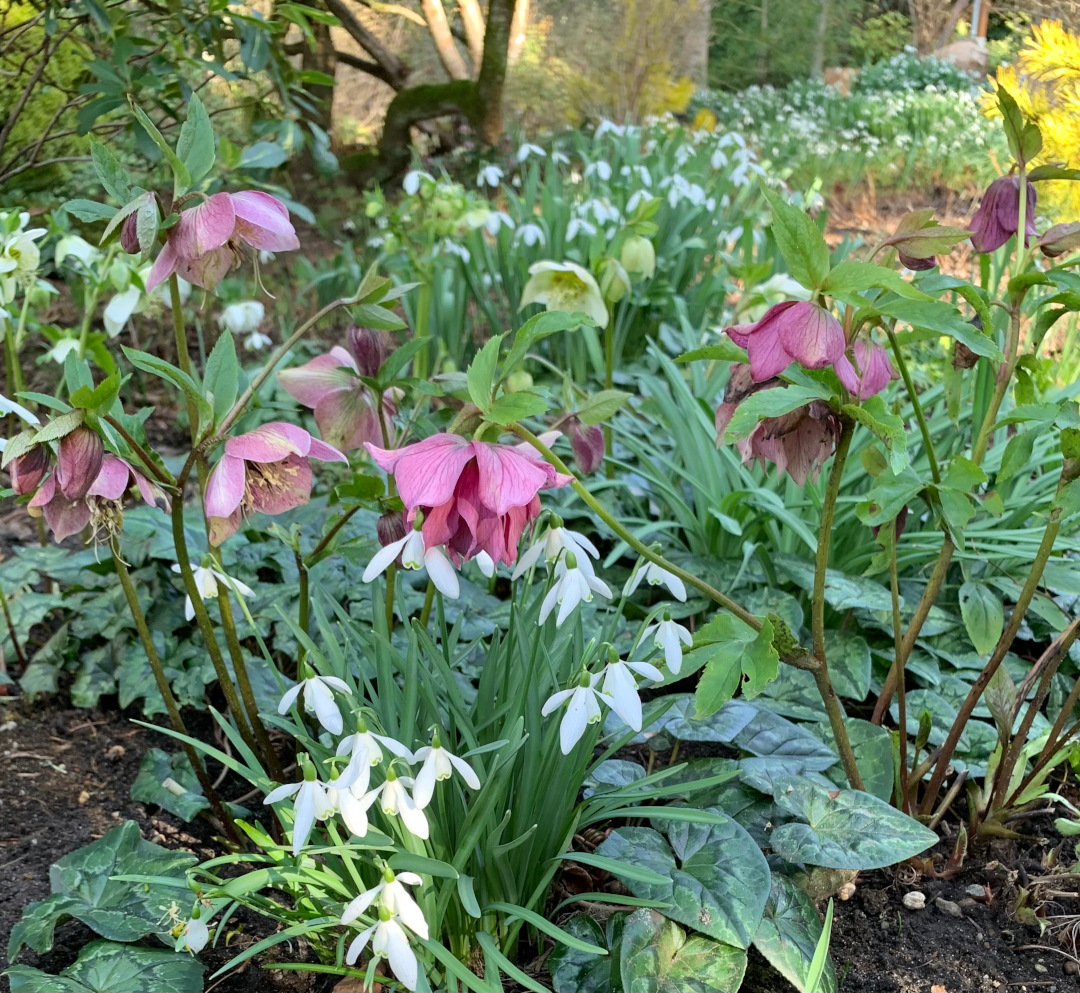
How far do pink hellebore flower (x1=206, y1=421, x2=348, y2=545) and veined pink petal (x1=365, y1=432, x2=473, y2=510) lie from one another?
0.14 m

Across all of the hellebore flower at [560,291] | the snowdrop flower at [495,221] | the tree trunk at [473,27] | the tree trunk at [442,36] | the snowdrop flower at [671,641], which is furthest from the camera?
the tree trunk at [473,27]

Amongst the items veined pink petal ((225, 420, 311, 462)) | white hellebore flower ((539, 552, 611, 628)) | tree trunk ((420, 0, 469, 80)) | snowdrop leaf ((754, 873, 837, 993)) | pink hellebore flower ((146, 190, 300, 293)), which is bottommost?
snowdrop leaf ((754, 873, 837, 993))

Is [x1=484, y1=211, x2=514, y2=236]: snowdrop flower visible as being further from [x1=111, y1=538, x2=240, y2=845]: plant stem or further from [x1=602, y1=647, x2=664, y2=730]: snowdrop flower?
[x1=602, y1=647, x2=664, y2=730]: snowdrop flower

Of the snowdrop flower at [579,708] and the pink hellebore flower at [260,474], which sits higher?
the pink hellebore flower at [260,474]

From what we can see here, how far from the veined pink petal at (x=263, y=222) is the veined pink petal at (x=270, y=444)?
0.55 ft

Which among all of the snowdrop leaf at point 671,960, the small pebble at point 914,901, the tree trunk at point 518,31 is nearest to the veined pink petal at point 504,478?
the snowdrop leaf at point 671,960

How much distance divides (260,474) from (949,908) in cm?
90

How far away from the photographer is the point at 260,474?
0.91 metres

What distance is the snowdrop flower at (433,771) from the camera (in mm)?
703

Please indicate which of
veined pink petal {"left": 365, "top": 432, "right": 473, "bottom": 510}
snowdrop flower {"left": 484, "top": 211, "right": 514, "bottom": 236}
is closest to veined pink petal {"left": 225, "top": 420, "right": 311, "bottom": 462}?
veined pink petal {"left": 365, "top": 432, "right": 473, "bottom": 510}

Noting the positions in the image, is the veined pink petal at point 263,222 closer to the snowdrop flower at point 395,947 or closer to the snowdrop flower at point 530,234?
the snowdrop flower at point 395,947

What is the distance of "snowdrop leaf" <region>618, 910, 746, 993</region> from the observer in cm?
86

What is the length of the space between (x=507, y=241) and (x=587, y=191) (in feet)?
2.20

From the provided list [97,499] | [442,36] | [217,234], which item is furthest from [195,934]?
[442,36]
